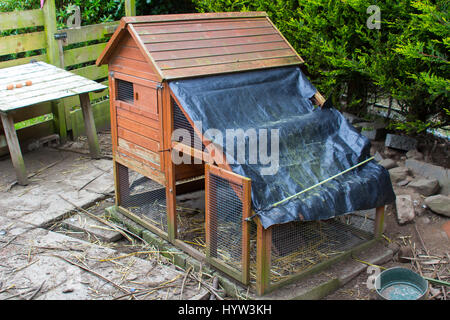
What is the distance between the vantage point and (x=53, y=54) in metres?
7.31

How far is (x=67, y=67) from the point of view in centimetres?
816

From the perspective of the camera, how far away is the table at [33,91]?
588 centimetres

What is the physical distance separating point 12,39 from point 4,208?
2527 millimetres

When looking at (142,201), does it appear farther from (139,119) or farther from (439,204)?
(439,204)

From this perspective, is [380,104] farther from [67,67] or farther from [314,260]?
[67,67]

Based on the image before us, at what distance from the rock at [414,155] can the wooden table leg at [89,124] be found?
400cm

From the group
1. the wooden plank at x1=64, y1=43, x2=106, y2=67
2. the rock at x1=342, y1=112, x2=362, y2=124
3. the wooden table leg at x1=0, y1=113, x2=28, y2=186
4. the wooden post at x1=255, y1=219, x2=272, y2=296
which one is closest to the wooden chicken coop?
the wooden post at x1=255, y1=219, x2=272, y2=296

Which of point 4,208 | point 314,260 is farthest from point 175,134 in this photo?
point 4,208

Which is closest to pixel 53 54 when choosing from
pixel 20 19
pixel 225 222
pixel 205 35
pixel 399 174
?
pixel 20 19

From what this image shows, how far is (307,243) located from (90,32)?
5.15m

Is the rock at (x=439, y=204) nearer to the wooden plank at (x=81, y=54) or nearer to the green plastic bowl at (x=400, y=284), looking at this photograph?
the green plastic bowl at (x=400, y=284)

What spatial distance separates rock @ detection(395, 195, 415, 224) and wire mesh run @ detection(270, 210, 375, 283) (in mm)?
408

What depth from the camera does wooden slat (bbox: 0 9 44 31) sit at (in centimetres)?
674

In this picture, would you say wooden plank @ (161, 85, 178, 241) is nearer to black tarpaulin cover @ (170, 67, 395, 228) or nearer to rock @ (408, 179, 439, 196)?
black tarpaulin cover @ (170, 67, 395, 228)
